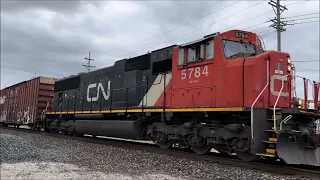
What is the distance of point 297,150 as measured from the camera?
764 centimetres

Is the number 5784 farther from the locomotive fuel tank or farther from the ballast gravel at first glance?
the locomotive fuel tank

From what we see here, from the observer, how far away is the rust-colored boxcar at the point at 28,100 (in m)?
21.3

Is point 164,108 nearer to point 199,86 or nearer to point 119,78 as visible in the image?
point 199,86

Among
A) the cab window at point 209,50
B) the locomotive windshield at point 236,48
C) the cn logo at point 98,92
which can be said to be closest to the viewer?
the locomotive windshield at point 236,48

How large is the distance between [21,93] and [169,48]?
1735 cm

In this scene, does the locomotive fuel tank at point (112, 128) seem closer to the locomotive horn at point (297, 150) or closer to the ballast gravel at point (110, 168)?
the ballast gravel at point (110, 168)

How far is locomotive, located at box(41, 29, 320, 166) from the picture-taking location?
774 cm

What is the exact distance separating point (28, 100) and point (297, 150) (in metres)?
19.7

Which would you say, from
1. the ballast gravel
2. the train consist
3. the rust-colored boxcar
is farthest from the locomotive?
Answer: the rust-colored boxcar

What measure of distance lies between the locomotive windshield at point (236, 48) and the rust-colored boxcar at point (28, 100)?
15710mm

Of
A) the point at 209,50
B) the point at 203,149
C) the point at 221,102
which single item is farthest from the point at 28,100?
the point at 221,102

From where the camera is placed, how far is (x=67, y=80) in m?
19.2

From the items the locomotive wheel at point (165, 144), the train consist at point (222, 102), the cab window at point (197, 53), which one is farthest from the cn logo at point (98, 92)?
the cab window at point (197, 53)

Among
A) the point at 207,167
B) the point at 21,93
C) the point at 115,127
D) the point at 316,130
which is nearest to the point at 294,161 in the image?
the point at 316,130
